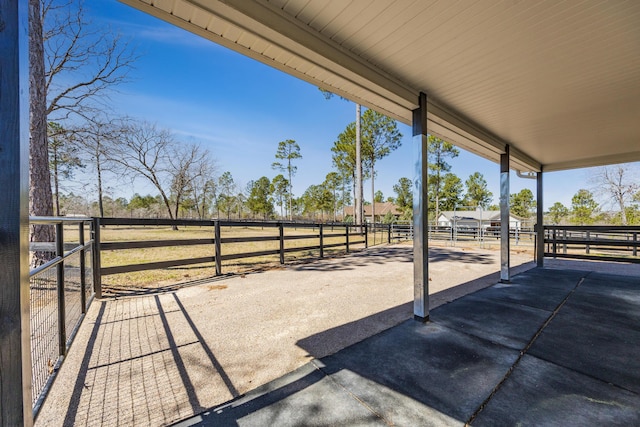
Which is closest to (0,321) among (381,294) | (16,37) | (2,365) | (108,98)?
(2,365)

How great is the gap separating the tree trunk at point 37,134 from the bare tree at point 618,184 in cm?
2802

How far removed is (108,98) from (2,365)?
25.5 feet

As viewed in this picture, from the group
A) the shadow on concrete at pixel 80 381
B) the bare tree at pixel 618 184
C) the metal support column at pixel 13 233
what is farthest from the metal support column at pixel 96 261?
the bare tree at pixel 618 184

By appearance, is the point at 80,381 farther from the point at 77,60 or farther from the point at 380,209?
the point at 380,209

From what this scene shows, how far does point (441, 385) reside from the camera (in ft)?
5.57

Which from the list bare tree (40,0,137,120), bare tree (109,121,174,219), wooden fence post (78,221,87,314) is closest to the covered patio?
wooden fence post (78,221,87,314)

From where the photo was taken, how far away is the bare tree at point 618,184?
55.8ft

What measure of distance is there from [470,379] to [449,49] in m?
2.57

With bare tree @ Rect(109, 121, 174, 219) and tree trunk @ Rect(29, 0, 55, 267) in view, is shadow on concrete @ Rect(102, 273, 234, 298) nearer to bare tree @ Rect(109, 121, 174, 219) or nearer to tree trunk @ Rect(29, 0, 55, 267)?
tree trunk @ Rect(29, 0, 55, 267)

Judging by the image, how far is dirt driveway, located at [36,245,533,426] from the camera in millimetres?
1553

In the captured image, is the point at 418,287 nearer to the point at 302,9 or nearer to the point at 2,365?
the point at 302,9

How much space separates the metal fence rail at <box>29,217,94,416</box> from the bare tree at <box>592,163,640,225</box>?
27228 mm

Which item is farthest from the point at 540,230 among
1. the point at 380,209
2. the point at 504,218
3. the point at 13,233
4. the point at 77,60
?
the point at 380,209

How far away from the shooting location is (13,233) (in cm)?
82
